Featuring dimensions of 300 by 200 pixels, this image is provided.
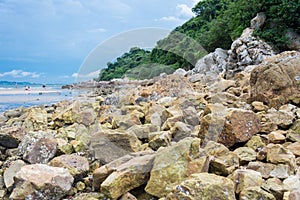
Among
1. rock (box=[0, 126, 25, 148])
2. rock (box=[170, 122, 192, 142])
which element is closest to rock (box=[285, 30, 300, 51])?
rock (box=[170, 122, 192, 142])

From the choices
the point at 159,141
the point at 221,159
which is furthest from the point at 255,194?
the point at 159,141

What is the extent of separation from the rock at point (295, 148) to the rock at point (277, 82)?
142 centimetres

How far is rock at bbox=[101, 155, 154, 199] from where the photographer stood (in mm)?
2678

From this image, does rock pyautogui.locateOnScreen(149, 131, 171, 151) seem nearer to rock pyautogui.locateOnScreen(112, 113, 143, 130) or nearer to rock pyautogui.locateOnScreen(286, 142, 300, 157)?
rock pyautogui.locateOnScreen(112, 113, 143, 130)

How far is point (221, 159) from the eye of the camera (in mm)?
3053

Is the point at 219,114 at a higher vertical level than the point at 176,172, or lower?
higher

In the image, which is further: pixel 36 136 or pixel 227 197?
pixel 36 136

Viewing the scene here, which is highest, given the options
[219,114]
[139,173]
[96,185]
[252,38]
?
[252,38]

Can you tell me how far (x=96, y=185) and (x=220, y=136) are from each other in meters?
1.56

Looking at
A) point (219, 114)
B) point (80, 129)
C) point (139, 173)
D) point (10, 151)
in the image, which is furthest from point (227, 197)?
point (10, 151)

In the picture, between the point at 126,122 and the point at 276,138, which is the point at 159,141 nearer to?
the point at 126,122

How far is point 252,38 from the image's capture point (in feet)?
51.0

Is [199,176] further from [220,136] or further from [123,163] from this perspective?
[220,136]

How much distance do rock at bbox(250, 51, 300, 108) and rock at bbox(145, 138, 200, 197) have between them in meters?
2.54
